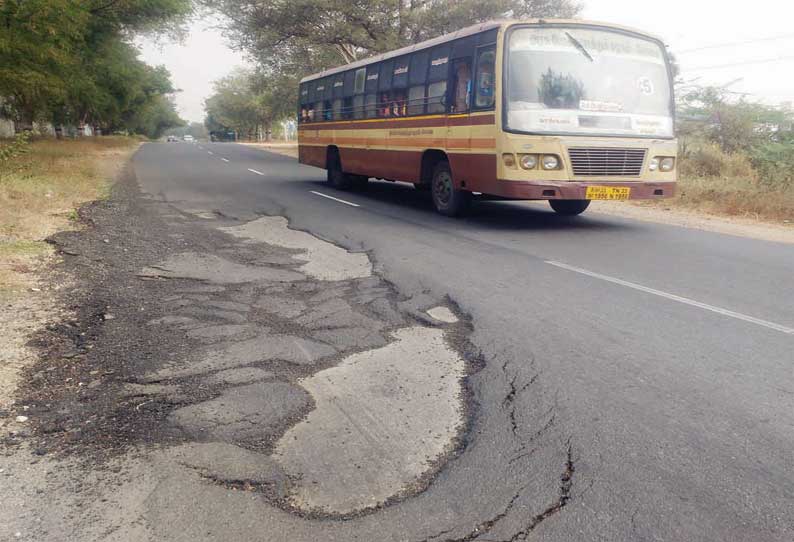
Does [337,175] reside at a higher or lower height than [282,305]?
higher

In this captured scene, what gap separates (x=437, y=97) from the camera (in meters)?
10.8

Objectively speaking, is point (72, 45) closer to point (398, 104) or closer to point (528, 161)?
point (398, 104)

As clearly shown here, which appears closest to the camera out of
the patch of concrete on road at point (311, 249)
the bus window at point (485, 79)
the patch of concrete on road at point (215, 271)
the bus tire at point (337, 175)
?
the patch of concrete on road at point (215, 271)

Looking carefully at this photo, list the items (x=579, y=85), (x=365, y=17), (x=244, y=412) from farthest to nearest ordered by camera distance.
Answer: (x=365, y=17)
(x=579, y=85)
(x=244, y=412)

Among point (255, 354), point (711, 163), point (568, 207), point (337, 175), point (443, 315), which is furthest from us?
point (711, 163)

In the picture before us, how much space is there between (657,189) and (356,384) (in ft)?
23.3

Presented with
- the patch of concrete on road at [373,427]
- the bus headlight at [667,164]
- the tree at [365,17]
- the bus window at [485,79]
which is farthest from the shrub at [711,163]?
the patch of concrete on road at [373,427]

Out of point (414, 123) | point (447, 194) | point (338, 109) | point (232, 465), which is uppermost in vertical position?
point (338, 109)

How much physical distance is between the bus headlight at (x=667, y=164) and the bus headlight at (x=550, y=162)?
67.4 inches

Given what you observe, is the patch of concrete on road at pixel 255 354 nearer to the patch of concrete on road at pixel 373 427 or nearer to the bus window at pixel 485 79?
the patch of concrete on road at pixel 373 427

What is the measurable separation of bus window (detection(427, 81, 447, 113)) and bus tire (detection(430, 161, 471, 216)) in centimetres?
89

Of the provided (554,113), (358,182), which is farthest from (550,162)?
(358,182)

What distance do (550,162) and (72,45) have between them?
53.1 ft

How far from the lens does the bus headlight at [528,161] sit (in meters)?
8.93
